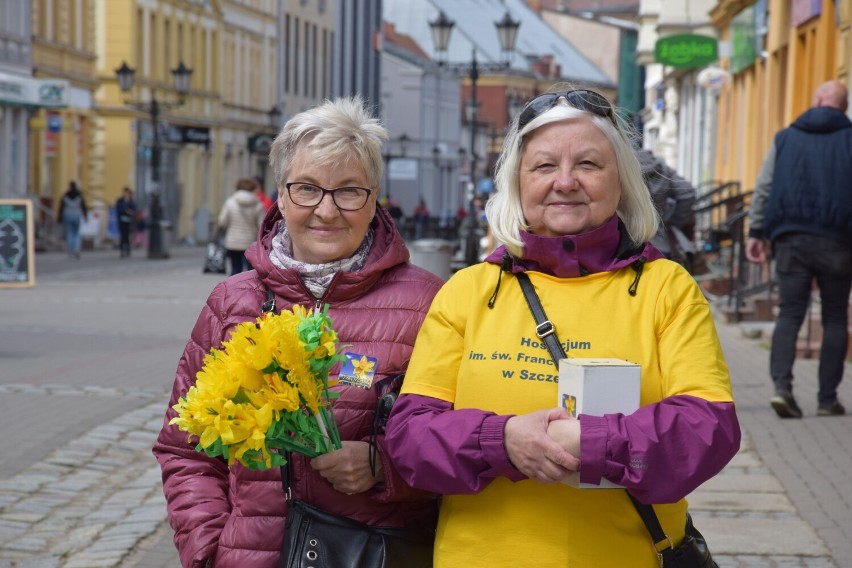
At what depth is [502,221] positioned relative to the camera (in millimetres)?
3219

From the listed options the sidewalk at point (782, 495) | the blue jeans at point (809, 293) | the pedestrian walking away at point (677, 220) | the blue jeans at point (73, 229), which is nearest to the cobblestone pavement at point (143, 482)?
the sidewalk at point (782, 495)

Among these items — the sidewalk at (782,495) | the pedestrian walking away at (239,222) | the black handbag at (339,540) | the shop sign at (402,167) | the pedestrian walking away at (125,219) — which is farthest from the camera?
the shop sign at (402,167)

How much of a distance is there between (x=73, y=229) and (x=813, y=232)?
30.0 m

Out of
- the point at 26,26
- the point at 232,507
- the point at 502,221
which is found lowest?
the point at 232,507

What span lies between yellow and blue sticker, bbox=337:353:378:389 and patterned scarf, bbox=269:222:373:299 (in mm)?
191

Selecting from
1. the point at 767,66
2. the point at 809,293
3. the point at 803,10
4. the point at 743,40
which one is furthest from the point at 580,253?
the point at 743,40

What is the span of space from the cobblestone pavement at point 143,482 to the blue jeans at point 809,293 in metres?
0.36

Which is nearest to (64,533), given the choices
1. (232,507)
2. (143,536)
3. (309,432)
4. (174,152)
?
(143,536)

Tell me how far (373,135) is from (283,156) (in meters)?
0.20

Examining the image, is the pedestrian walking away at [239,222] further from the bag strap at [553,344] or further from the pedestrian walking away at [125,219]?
the pedestrian walking away at [125,219]

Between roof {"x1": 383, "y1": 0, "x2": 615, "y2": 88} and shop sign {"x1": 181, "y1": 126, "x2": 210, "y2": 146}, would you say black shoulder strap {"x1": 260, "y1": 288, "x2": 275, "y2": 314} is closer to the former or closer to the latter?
shop sign {"x1": 181, "y1": 126, "x2": 210, "y2": 146}

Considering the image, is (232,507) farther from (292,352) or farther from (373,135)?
(373,135)

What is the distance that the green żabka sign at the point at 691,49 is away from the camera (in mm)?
29391

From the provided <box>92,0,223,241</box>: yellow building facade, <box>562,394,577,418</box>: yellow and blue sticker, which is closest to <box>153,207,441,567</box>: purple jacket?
<box>562,394,577,418</box>: yellow and blue sticker
